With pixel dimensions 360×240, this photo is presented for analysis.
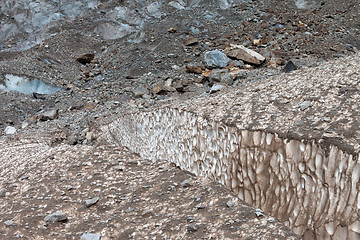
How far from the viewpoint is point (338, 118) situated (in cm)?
301

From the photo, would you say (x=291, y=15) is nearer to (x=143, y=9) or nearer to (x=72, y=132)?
(x=143, y=9)

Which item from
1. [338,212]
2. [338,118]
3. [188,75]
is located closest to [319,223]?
[338,212]

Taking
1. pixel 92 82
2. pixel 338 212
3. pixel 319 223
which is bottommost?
pixel 92 82

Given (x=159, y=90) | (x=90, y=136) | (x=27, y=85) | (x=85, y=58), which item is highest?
(x=159, y=90)

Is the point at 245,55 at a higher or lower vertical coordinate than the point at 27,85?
higher

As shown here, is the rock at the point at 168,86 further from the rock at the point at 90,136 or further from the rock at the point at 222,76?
the rock at the point at 90,136

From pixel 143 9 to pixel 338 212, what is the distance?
38.0 ft

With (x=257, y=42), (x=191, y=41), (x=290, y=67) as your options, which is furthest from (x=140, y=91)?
(x=257, y=42)

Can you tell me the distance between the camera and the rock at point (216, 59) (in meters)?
9.20

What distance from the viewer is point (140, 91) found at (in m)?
8.67

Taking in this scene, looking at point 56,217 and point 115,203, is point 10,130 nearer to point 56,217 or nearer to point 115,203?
point 56,217

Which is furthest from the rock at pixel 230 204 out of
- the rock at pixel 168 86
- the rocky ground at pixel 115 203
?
the rock at pixel 168 86

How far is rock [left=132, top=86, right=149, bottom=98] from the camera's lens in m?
8.55

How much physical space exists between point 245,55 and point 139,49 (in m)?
3.64
